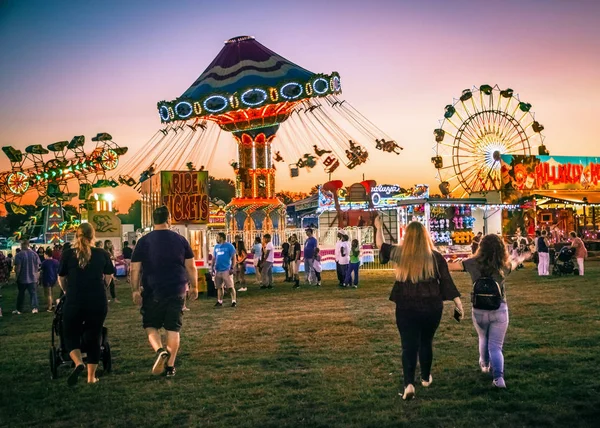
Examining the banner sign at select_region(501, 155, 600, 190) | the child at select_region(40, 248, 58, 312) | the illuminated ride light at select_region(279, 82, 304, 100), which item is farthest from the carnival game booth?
the child at select_region(40, 248, 58, 312)

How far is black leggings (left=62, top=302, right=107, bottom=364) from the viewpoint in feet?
22.8

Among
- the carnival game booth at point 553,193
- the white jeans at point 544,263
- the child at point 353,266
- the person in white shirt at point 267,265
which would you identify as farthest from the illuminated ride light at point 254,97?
the carnival game booth at point 553,193

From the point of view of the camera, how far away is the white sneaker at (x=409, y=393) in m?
6.10

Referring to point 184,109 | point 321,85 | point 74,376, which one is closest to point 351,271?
point 321,85

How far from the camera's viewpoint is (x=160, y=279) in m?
6.96

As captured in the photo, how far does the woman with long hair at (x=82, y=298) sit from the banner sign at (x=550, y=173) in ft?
109

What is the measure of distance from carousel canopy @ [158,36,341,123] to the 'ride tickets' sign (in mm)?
12683

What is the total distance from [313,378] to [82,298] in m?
2.55

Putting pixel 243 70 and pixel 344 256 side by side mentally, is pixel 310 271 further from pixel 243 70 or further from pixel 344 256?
pixel 243 70

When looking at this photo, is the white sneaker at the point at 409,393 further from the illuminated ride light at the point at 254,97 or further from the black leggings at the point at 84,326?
the illuminated ride light at the point at 254,97

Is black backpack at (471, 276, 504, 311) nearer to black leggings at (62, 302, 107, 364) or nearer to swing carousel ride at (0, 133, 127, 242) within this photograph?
black leggings at (62, 302, 107, 364)

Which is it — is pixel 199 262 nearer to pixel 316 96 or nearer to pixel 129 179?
pixel 316 96

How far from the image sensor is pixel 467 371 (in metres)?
7.29

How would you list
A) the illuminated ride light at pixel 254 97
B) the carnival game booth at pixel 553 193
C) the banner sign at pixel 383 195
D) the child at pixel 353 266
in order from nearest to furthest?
the child at pixel 353 266 < the illuminated ride light at pixel 254 97 < the carnival game booth at pixel 553 193 < the banner sign at pixel 383 195
